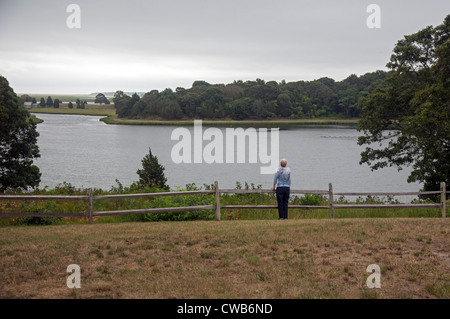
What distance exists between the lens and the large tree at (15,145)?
3094 centimetres

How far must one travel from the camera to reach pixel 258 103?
491 ft

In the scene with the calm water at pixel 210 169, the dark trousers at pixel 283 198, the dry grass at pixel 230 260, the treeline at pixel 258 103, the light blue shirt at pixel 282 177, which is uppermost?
the treeline at pixel 258 103

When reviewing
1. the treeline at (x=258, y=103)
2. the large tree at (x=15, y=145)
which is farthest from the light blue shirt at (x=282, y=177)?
the treeline at (x=258, y=103)

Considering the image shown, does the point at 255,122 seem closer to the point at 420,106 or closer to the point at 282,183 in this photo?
the point at 420,106

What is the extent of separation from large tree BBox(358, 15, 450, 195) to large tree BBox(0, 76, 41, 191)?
2445 centimetres

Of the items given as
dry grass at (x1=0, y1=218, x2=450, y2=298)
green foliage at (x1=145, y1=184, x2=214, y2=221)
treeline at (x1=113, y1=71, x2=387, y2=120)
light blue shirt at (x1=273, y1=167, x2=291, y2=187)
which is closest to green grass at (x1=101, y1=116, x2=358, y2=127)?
treeline at (x1=113, y1=71, x2=387, y2=120)

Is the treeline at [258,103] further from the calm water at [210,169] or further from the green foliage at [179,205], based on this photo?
the green foliage at [179,205]

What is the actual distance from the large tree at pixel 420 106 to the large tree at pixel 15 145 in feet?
80.2

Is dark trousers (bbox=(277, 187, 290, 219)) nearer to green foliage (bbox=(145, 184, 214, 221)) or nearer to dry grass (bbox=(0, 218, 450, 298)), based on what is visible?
dry grass (bbox=(0, 218, 450, 298))

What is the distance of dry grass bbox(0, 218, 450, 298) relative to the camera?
7473 millimetres

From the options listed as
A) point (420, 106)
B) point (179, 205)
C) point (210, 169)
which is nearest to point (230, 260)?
point (179, 205)

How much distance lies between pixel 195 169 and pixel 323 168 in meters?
16.7

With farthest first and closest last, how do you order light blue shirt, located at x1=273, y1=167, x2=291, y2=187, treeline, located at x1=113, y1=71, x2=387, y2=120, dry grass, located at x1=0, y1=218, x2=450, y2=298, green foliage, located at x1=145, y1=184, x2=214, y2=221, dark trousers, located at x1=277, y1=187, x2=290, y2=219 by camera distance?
1. treeline, located at x1=113, y1=71, x2=387, y2=120
2. green foliage, located at x1=145, y1=184, x2=214, y2=221
3. dark trousers, located at x1=277, y1=187, x2=290, y2=219
4. light blue shirt, located at x1=273, y1=167, x2=291, y2=187
5. dry grass, located at x1=0, y1=218, x2=450, y2=298
